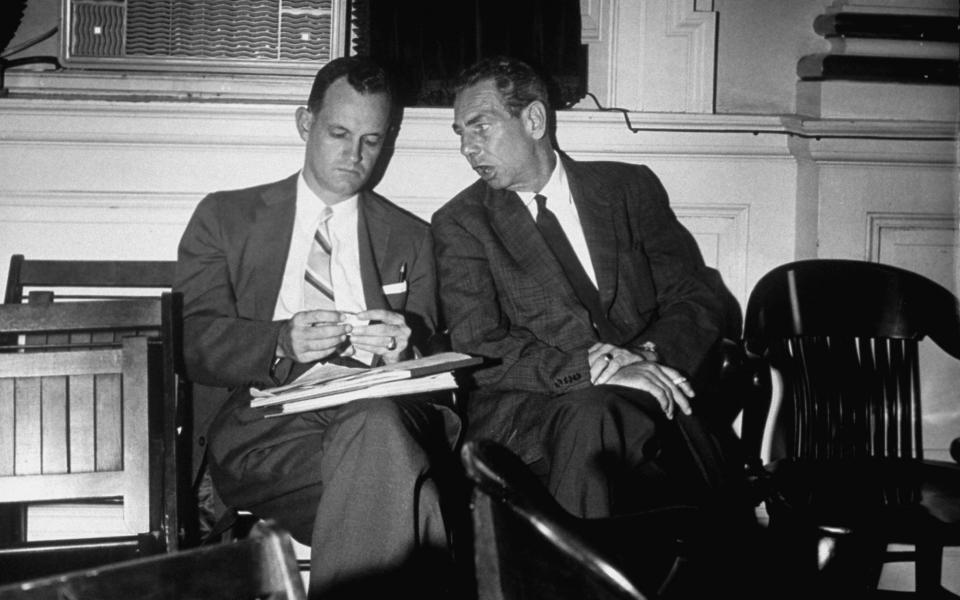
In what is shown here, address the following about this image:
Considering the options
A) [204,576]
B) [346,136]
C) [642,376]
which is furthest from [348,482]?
[204,576]

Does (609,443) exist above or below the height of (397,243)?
below

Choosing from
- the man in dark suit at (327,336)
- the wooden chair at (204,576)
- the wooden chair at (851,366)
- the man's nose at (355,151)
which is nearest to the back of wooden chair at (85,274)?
the man in dark suit at (327,336)

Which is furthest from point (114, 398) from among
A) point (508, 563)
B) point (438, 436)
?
point (508, 563)

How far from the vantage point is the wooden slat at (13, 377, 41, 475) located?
212 cm

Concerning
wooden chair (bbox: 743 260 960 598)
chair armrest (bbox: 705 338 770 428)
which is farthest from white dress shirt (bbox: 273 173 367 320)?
wooden chair (bbox: 743 260 960 598)

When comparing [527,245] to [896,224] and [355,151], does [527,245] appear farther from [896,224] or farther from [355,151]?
[896,224]

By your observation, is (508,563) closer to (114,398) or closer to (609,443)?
(609,443)

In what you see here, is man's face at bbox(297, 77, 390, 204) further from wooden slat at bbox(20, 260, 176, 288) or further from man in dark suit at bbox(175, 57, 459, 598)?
wooden slat at bbox(20, 260, 176, 288)

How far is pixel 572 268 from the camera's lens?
2.70 metres

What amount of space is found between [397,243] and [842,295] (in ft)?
4.11

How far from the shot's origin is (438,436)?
2.39 m

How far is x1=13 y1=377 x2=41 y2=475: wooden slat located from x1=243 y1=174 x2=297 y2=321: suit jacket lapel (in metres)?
0.61

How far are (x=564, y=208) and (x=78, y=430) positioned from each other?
1.40m

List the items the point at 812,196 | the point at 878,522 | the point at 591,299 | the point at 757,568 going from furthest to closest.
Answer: the point at 812,196 → the point at 757,568 → the point at 591,299 → the point at 878,522
